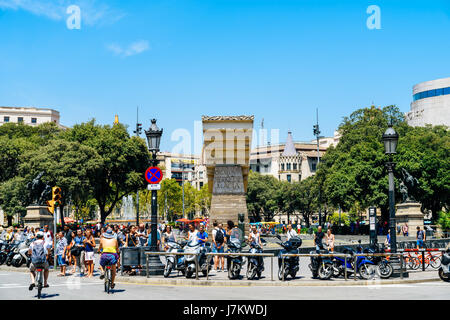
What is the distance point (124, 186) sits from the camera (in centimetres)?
5728

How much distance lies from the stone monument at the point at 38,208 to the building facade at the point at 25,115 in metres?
88.9

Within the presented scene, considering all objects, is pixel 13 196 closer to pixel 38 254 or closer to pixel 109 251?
pixel 38 254

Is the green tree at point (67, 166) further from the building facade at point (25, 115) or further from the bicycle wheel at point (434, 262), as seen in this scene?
the building facade at point (25, 115)

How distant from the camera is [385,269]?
1775 cm

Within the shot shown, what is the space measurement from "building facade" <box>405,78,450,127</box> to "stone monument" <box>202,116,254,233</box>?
2301 inches

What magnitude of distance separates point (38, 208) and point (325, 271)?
23.4 m

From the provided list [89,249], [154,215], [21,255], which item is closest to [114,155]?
[21,255]

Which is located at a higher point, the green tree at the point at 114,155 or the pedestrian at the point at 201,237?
the green tree at the point at 114,155

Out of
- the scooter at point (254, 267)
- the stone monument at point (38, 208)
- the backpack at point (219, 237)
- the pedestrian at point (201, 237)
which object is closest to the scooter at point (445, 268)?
the scooter at point (254, 267)

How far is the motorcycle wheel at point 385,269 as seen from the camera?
698 inches

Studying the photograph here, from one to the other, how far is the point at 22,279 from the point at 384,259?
40.3ft

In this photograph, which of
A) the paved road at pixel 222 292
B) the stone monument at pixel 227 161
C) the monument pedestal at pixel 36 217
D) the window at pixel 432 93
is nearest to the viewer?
the paved road at pixel 222 292
